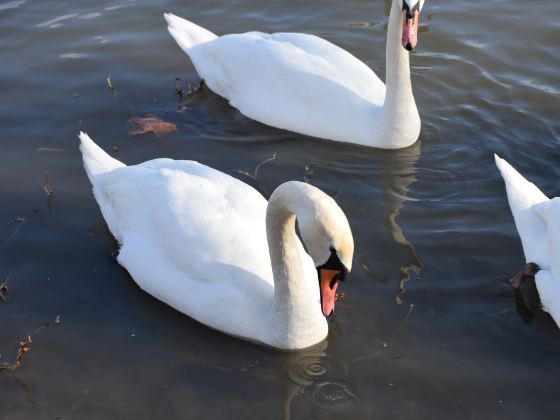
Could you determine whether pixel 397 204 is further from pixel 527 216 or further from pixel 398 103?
pixel 527 216

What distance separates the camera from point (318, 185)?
9180mm

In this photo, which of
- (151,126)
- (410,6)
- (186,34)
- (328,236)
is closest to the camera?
(328,236)

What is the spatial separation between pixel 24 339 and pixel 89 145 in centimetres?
215

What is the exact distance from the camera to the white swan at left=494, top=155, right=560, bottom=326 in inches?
290

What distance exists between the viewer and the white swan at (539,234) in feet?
24.1

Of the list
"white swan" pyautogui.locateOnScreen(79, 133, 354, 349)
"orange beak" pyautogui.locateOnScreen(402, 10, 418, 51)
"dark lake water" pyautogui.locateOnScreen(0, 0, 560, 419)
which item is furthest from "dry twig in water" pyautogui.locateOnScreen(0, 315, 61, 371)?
"orange beak" pyautogui.locateOnScreen(402, 10, 418, 51)

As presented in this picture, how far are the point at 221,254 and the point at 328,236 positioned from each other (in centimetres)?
148

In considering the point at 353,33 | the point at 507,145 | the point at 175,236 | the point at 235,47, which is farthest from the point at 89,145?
the point at 353,33

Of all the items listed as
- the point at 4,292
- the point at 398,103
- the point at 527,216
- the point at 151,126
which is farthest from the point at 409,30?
the point at 4,292

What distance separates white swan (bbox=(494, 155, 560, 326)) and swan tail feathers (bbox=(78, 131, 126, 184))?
11.2 feet

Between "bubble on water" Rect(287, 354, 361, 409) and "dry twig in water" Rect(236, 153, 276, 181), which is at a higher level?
"dry twig in water" Rect(236, 153, 276, 181)

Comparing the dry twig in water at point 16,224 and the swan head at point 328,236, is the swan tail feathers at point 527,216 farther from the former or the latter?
the dry twig in water at point 16,224

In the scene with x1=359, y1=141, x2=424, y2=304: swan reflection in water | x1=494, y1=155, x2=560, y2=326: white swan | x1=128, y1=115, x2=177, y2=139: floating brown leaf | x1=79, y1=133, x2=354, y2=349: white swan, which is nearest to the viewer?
x1=79, y1=133, x2=354, y2=349: white swan

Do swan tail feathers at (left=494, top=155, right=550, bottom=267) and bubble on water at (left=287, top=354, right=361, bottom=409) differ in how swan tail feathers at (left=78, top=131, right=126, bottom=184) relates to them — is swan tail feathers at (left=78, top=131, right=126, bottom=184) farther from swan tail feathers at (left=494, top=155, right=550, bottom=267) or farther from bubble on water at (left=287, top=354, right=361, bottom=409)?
swan tail feathers at (left=494, top=155, right=550, bottom=267)
